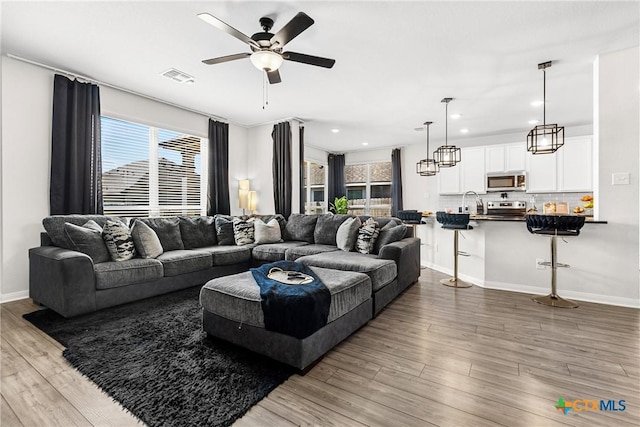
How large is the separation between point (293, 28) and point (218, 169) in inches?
146

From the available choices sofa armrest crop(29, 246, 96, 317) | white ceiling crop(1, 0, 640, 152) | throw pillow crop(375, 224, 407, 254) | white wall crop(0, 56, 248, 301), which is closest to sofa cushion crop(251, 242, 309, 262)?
throw pillow crop(375, 224, 407, 254)

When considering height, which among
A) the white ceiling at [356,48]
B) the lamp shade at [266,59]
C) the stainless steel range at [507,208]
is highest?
the white ceiling at [356,48]

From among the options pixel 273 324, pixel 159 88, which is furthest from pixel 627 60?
pixel 159 88

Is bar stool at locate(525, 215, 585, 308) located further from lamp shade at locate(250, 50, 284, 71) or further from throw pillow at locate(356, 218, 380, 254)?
lamp shade at locate(250, 50, 284, 71)

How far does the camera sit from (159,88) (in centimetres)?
420

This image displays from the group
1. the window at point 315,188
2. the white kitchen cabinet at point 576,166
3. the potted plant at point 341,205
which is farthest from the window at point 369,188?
the white kitchen cabinet at point 576,166

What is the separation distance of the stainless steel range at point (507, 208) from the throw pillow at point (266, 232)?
4.91 meters

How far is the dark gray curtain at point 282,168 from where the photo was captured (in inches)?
223

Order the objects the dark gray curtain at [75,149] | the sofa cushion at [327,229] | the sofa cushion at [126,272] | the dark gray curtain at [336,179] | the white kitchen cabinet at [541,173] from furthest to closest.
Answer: the dark gray curtain at [336,179] < the white kitchen cabinet at [541,173] < the sofa cushion at [327,229] < the dark gray curtain at [75,149] < the sofa cushion at [126,272]

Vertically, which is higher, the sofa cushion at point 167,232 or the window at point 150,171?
the window at point 150,171

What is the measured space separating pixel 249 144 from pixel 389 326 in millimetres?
4814

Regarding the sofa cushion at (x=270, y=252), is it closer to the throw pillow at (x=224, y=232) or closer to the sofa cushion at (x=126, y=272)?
the throw pillow at (x=224, y=232)

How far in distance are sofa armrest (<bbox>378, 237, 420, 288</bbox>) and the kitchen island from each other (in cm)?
86

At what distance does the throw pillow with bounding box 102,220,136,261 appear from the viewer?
3.25m
